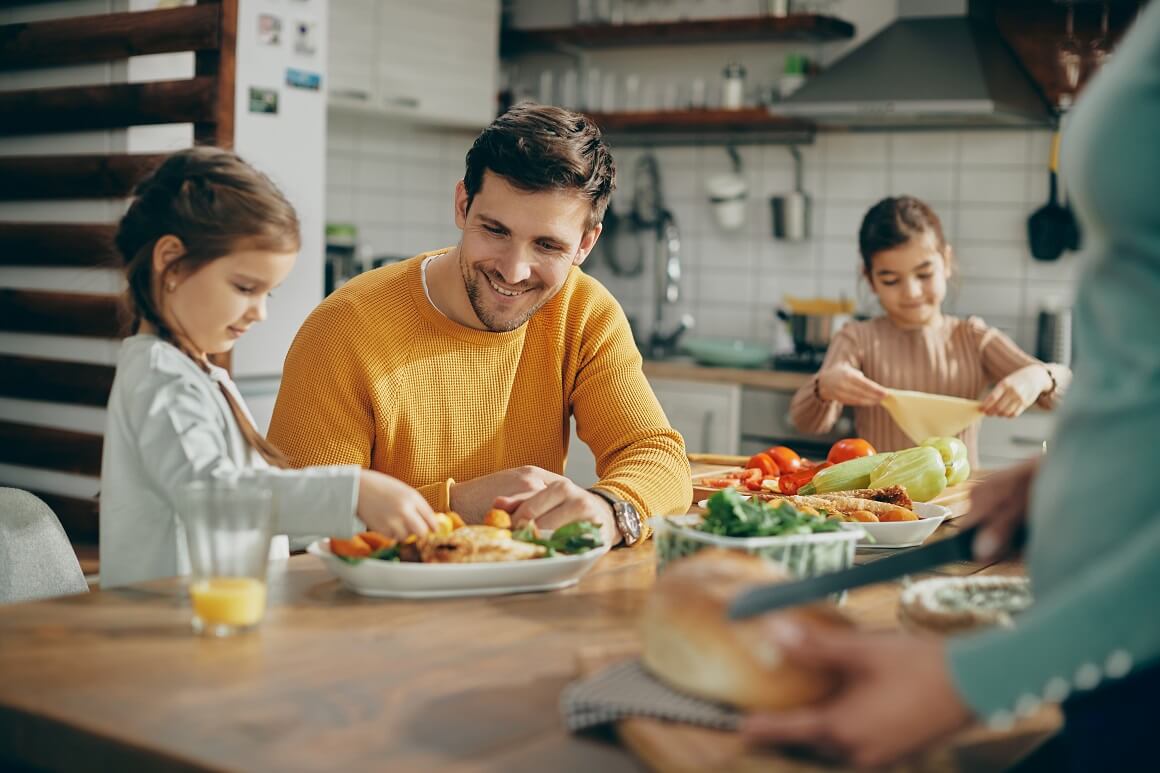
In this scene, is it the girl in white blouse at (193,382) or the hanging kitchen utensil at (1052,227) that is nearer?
the girl in white blouse at (193,382)

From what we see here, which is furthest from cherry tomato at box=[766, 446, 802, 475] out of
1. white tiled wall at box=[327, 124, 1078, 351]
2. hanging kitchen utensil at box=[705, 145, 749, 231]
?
hanging kitchen utensil at box=[705, 145, 749, 231]

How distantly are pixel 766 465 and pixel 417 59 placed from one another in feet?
9.75

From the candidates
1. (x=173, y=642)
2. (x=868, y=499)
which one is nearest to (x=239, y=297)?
(x=173, y=642)

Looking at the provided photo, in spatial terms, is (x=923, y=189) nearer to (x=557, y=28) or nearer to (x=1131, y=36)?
(x=557, y=28)

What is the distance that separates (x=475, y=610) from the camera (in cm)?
123

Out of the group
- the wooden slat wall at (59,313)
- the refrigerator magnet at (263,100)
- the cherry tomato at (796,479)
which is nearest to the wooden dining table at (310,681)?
the cherry tomato at (796,479)

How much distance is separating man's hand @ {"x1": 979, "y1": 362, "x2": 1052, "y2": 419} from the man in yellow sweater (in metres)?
0.76

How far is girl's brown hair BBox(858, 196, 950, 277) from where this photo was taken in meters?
2.78

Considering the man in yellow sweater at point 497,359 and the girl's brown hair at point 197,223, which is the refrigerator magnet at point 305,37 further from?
the girl's brown hair at point 197,223

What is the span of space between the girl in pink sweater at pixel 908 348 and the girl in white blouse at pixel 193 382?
1520mm

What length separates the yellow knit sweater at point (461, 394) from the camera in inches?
72.2

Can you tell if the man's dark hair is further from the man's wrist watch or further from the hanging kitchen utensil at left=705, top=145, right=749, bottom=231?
the hanging kitchen utensil at left=705, top=145, right=749, bottom=231

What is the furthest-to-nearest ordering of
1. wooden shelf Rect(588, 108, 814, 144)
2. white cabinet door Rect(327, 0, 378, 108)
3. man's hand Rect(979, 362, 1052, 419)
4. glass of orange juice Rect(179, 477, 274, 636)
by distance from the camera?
1. wooden shelf Rect(588, 108, 814, 144)
2. white cabinet door Rect(327, 0, 378, 108)
3. man's hand Rect(979, 362, 1052, 419)
4. glass of orange juice Rect(179, 477, 274, 636)

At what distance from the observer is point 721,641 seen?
0.87 metres
